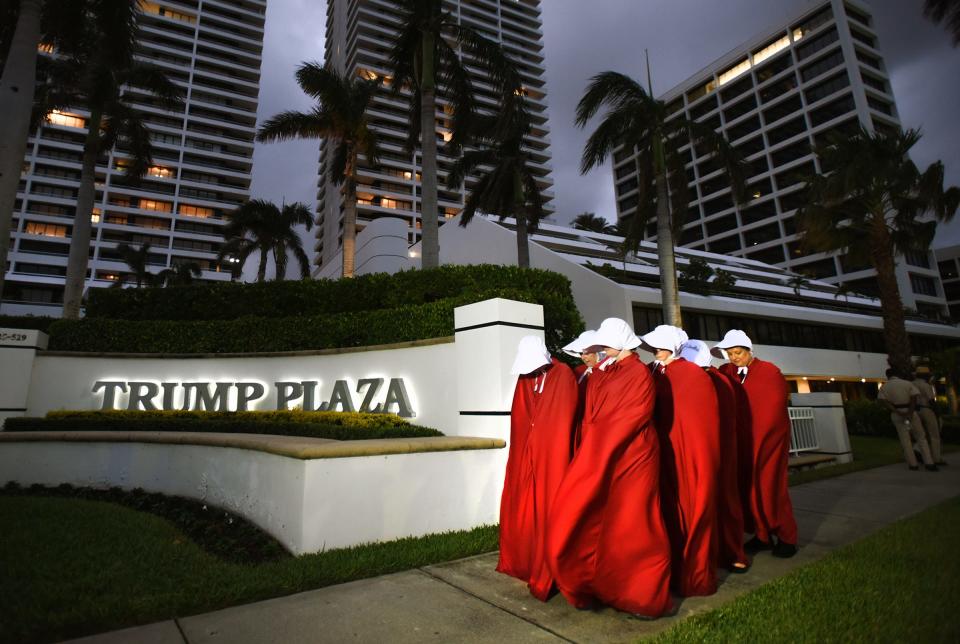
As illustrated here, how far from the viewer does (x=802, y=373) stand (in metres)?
31.7

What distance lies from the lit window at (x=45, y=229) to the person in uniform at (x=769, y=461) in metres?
78.5

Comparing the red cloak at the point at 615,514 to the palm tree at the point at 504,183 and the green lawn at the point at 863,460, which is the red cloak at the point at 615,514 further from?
the palm tree at the point at 504,183

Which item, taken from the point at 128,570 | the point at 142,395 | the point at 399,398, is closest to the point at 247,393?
the point at 142,395

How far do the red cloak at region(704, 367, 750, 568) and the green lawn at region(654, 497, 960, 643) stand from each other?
1.43 feet

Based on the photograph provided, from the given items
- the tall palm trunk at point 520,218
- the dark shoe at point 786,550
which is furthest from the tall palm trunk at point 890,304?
the dark shoe at point 786,550

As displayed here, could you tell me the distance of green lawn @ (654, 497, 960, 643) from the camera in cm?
301

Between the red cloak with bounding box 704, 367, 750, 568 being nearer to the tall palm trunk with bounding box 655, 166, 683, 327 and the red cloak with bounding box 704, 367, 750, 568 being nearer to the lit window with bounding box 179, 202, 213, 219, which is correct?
the tall palm trunk with bounding box 655, 166, 683, 327

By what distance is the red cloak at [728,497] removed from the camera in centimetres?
433

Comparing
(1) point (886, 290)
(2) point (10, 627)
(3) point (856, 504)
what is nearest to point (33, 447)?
(2) point (10, 627)

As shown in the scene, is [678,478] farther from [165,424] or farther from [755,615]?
[165,424]

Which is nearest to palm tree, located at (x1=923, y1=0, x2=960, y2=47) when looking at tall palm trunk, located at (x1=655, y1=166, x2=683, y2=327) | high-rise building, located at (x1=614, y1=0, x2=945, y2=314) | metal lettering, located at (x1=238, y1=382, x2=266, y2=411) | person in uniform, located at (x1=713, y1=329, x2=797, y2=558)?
tall palm trunk, located at (x1=655, y1=166, x2=683, y2=327)

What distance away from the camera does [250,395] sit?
9.53 metres

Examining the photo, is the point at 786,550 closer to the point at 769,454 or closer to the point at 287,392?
the point at 769,454

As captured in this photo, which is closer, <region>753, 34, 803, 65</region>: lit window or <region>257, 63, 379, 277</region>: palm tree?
<region>257, 63, 379, 277</region>: palm tree
